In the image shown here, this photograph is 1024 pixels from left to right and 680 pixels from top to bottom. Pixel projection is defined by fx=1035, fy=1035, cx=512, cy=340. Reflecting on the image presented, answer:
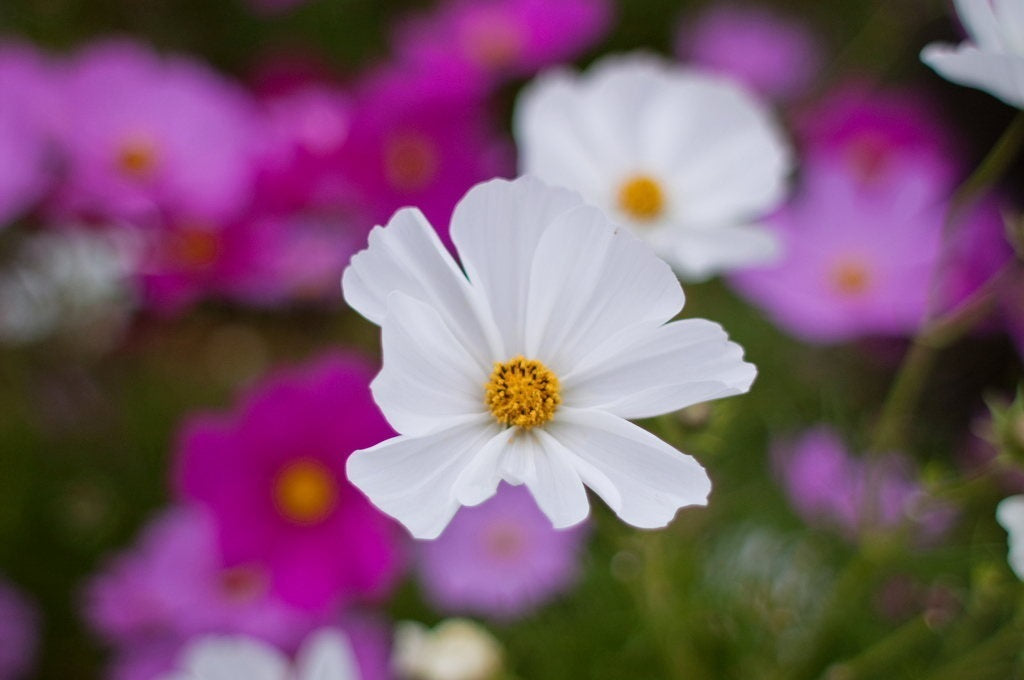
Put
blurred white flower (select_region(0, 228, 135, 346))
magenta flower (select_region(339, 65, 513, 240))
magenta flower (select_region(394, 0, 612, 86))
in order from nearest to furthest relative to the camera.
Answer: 1. magenta flower (select_region(339, 65, 513, 240))
2. blurred white flower (select_region(0, 228, 135, 346))
3. magenta flower (select_region(394, 0, 612, 86))

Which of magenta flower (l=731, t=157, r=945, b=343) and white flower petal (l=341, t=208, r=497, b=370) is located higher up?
magenta flower (l=731, t=157, r=945, b=343)

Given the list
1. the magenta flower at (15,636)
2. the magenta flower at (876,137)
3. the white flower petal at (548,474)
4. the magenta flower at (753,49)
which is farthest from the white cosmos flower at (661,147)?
the magenta flower at (753,49)

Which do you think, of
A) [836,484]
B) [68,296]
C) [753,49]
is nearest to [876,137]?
[753,49]

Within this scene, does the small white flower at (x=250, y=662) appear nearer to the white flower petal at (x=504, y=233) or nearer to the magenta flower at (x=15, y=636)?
the white flower petal at (x=504, y=233)

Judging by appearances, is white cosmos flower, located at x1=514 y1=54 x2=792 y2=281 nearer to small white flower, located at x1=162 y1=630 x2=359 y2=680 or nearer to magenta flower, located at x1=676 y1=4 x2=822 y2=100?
small white flower, located at x1=162 y1=630 x2=359 y2=680

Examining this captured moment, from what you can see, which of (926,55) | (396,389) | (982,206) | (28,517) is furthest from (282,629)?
(982,206)

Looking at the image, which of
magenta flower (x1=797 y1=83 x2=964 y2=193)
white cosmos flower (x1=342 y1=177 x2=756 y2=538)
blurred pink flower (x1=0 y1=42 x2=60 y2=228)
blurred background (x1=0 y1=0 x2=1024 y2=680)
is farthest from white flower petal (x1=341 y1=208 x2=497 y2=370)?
magenta flower (x1=797 y1=83 x2=964 y2=193)

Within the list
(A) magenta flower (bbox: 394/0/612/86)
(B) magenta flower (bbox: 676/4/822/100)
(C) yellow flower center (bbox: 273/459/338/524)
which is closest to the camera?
(C) yellow flower center (bbox: 273/459/338/524)
